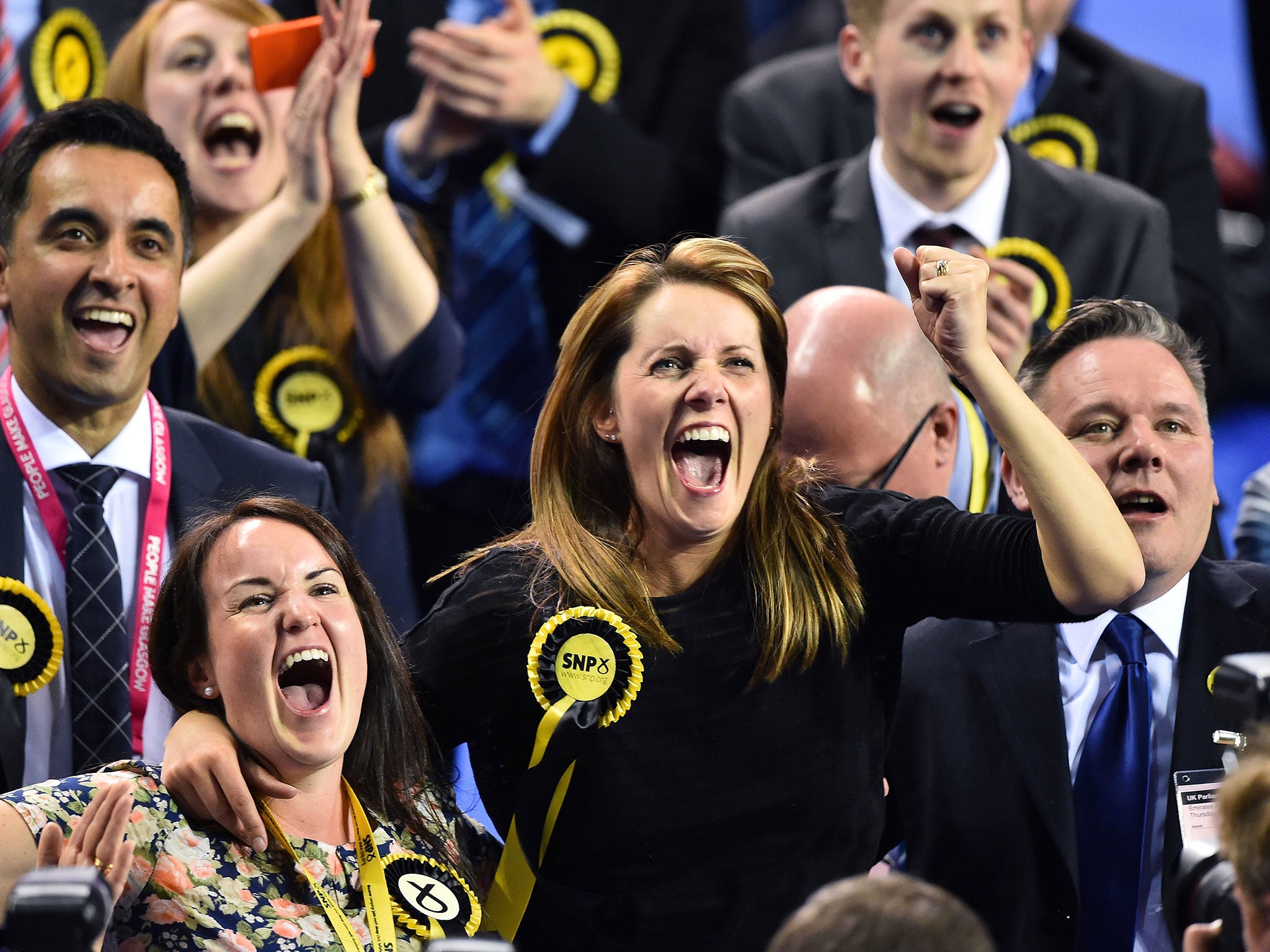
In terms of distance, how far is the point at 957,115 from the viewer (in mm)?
3717

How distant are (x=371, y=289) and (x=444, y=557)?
2.12ft

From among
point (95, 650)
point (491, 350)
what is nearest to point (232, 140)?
point (491, 350)

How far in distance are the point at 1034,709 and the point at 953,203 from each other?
4.54 feet

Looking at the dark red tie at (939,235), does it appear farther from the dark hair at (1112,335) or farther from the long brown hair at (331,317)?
the long brown hair at (331,317)

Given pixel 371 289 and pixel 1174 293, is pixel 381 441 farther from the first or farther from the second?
pixel 1174 293

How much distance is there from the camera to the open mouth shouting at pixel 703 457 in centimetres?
254

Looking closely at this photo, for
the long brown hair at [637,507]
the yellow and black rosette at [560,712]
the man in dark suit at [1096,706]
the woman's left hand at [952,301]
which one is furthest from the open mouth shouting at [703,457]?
the man in dark suit at [1096,706]

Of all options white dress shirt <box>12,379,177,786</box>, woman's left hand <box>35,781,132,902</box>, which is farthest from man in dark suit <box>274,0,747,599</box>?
woman's left hand <box>35,781,132,902</box>

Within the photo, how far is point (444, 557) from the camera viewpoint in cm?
403

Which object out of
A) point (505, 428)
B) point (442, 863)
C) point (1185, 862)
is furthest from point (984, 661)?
point (505, 428)

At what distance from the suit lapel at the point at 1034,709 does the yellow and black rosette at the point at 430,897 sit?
0.82 meters

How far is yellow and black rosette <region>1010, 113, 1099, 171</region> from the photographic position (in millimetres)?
4199

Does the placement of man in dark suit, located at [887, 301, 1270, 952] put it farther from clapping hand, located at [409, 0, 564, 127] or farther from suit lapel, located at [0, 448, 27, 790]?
clapping hand, located at [409, 0, 564, 127]

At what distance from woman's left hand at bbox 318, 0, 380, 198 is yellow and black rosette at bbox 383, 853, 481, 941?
164cm
